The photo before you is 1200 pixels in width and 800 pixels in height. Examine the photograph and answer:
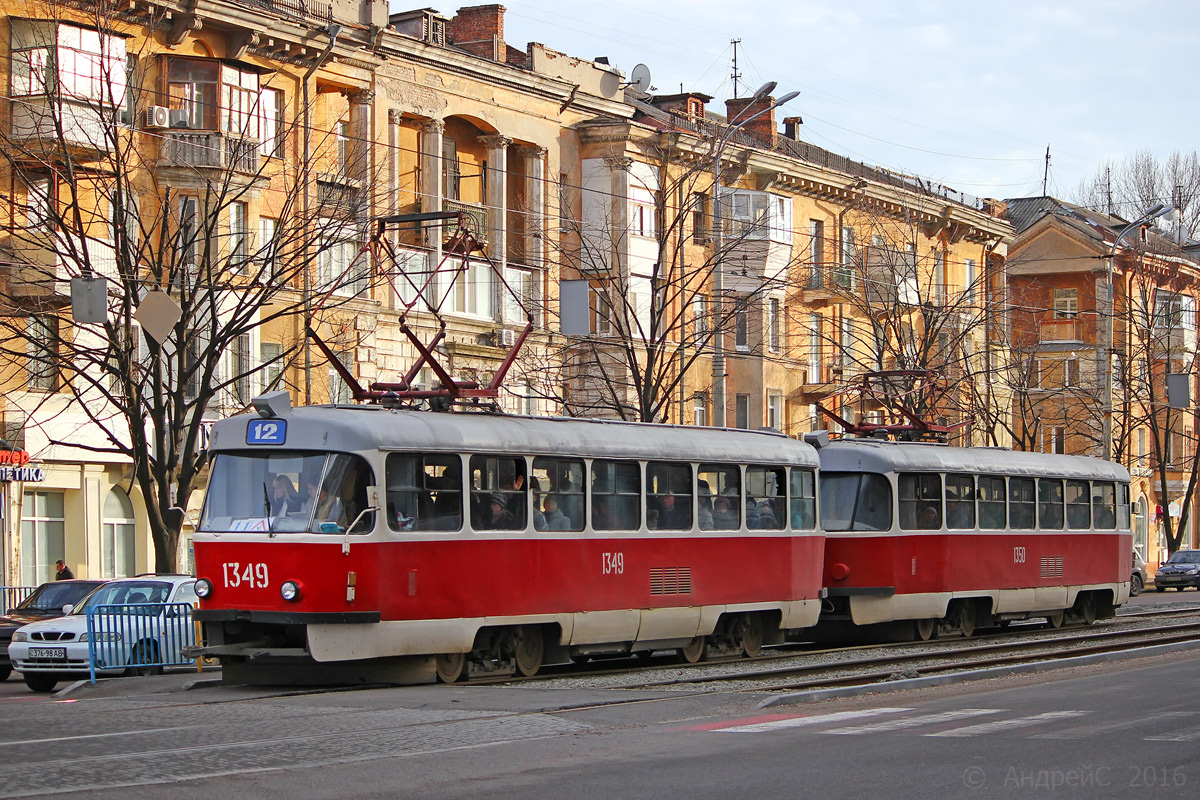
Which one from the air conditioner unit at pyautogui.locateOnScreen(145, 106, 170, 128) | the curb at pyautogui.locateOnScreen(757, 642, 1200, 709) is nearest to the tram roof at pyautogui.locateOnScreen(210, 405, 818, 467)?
the curb at pyautogui.locateOnScreen(757, 642, 1200, 709)

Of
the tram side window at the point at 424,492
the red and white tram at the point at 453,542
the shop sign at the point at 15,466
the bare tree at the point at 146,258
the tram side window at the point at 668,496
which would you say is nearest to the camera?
the red and white tram at the point at 453,542

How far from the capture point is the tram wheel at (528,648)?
61.3ft

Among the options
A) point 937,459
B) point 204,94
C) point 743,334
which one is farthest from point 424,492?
point 743,334

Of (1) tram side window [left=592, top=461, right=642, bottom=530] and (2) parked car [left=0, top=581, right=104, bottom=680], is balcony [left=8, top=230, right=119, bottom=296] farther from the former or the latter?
(1) tram side window [left=592, top=461, right=642, bottom=530]

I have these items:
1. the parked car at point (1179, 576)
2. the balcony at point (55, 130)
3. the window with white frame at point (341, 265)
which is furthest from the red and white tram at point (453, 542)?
the parked car at point (1179, 576)

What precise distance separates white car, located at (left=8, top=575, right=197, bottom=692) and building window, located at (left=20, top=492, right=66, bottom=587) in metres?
13.6

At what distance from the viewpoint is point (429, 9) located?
1774 inches

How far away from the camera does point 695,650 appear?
21.4m

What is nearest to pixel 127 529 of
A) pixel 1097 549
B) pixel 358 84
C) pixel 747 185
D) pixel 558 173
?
pixel 358 84

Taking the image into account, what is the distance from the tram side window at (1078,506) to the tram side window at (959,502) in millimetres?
3650

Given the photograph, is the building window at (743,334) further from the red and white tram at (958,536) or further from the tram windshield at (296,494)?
the tram windshield at (296,494)

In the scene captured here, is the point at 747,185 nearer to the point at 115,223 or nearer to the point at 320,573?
the point at 115,223

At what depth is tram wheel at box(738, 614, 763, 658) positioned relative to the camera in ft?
73.2

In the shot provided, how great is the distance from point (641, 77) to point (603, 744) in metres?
41.6
